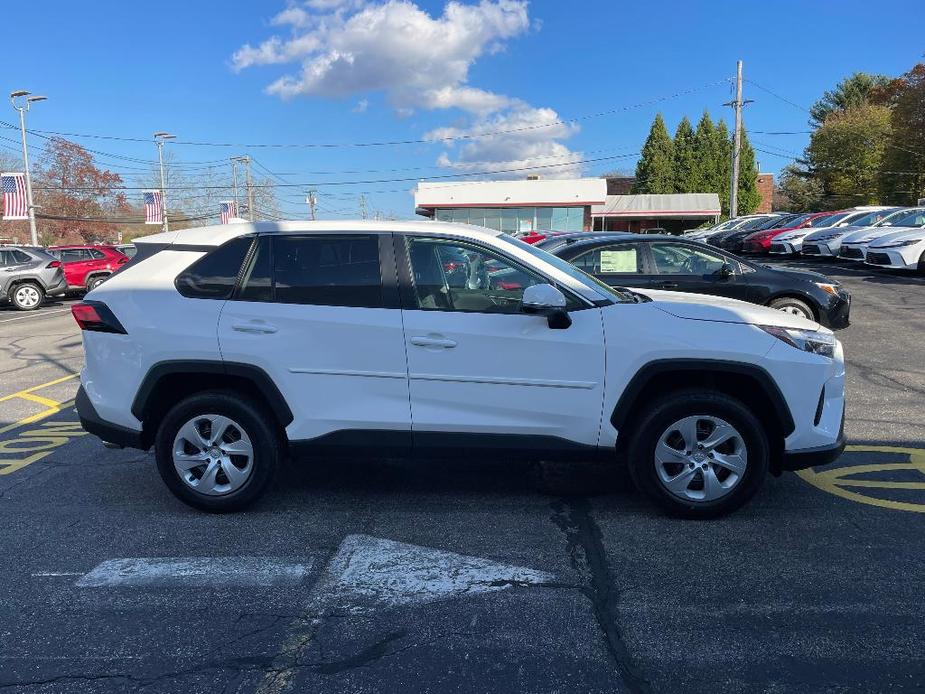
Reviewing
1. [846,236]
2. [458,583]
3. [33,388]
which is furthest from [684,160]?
[458,583]

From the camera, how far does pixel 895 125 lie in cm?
4306

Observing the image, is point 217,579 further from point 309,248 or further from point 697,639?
point 697,639

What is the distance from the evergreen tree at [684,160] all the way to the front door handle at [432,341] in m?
65.2

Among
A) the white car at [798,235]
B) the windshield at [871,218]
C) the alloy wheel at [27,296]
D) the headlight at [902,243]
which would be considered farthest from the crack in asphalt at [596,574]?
the white car at [798,235]

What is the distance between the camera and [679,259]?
8648mm

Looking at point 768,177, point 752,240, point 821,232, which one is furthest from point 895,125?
point 768,177

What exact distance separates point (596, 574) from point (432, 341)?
1544mm

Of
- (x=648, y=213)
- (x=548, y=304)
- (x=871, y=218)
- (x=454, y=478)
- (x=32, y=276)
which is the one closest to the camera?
(x=548, y=304)

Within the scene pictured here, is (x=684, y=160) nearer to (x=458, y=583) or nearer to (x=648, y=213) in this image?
(x=648, y=213)

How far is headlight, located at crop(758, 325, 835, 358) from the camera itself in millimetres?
4059

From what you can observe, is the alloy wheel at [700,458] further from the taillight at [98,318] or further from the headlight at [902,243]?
the headlight at [902,243]

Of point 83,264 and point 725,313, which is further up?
point 83,264

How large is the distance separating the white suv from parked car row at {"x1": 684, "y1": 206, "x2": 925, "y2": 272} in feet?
42.0

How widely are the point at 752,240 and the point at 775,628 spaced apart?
26315 millimetres
